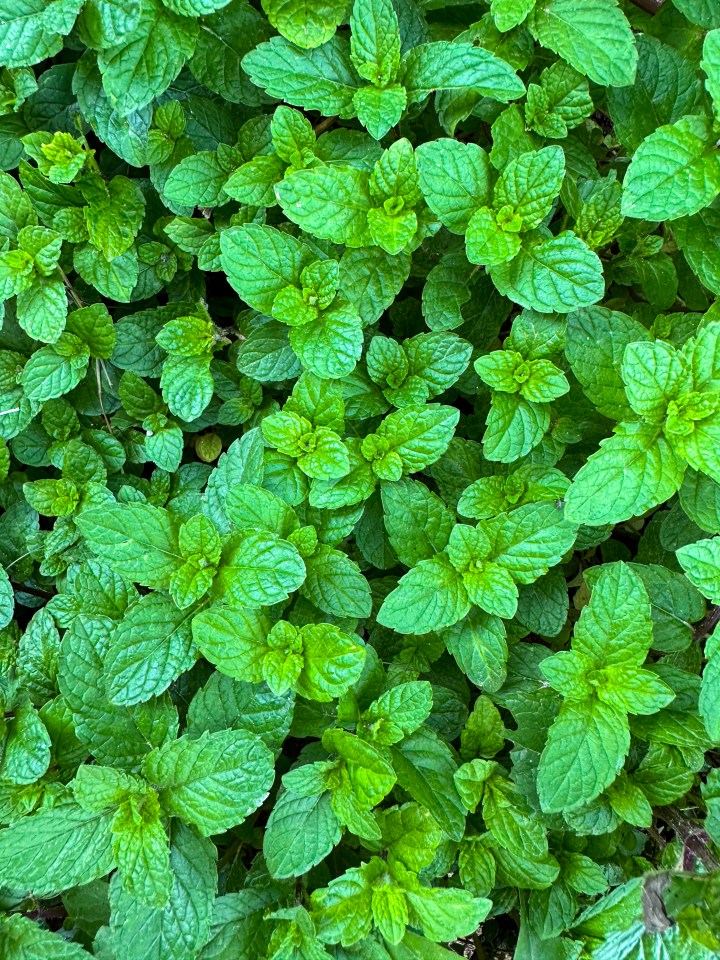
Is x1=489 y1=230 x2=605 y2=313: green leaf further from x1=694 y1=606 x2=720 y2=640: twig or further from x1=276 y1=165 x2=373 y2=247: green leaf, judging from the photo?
x1=694 y1=606 x2=720 y2=640: twig

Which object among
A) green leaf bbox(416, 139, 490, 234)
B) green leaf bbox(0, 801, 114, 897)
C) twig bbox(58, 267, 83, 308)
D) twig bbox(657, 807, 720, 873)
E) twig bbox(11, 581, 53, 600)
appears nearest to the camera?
green leaf bbox(0, 801, 114, 897)

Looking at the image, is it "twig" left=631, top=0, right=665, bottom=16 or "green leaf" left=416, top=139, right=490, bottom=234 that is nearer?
Answer: "green leaf" left=416, top=139, right=490, bottom=234

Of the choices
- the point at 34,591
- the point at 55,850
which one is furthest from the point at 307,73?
the point at 55,850

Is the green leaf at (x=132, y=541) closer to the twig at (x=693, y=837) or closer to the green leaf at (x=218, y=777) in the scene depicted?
the green leaf at (x=218, y=777)

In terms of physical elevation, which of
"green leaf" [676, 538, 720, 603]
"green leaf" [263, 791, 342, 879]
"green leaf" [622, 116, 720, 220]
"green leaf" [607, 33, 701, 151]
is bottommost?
"green leaf" [263, 791, 342, 879]

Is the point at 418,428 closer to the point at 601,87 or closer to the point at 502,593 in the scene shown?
the point at 502,593

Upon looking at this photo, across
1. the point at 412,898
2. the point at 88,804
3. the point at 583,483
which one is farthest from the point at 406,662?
the point at 88,804

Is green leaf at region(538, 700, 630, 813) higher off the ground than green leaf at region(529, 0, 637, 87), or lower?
lower

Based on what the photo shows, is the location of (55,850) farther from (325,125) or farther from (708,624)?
(325,125)

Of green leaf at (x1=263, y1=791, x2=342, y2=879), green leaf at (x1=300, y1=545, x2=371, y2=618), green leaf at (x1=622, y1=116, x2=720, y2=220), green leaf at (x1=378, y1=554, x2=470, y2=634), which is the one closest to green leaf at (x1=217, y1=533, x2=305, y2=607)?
green leaf at (x1=300, y1=545, x2=371, y2=618)
